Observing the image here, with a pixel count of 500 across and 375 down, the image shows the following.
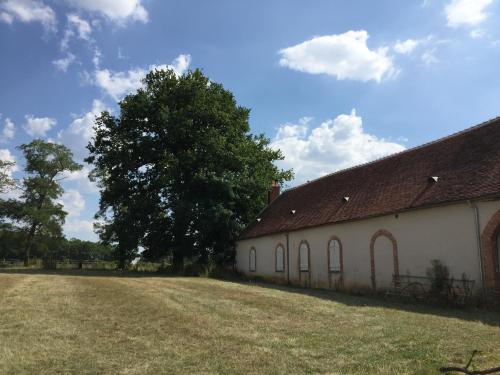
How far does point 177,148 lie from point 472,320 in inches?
1116

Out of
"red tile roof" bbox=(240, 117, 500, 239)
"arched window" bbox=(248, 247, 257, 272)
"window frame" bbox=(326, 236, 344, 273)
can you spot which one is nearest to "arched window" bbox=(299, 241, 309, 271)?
"red tile roof" bbox=(240, 117, 500, 239)

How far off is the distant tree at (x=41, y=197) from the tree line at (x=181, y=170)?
2169cm

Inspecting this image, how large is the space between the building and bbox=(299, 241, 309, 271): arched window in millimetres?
57

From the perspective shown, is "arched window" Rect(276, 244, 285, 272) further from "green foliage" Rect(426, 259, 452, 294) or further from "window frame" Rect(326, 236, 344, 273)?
"green foliage" Rect(426, 259, 452, 294)

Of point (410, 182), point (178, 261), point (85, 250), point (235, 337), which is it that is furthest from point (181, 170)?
point (85, 250)

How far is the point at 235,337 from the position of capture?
952 centimetres

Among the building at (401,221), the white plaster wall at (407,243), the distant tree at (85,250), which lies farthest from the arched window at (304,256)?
the distant tree at (85,250)

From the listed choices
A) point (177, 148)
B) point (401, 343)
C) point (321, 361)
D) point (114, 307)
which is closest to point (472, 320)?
point (401, 343)

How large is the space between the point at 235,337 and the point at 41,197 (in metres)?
54.0

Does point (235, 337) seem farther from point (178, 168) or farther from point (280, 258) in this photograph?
point (178, 168)

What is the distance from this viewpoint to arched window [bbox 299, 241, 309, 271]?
88.8 ft

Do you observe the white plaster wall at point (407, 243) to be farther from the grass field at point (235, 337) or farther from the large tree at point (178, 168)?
the large tree at point (178, 168)

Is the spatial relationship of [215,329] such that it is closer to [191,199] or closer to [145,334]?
[145,334]

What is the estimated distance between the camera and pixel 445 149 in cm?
2191
